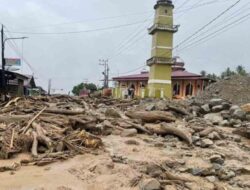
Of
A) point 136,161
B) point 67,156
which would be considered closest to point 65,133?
point 67,156

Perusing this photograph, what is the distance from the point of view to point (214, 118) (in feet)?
52.8

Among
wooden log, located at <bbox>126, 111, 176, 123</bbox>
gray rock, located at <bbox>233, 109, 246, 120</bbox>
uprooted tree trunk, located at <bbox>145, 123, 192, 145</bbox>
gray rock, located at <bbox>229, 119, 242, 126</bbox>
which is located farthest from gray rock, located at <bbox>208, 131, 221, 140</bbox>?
gray rock, located at <bbox>233, 109, 246, 120</bbox>

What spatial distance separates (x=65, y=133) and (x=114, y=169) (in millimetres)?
3096

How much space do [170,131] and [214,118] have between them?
4540mm

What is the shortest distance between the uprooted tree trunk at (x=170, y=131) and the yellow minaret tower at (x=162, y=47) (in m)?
29.5

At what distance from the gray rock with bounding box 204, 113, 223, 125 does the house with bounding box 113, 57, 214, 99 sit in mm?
23139

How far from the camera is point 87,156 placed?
935 cm

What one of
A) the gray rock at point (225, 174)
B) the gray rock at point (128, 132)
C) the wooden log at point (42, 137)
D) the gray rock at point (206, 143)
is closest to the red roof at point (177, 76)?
the gray rock at point (128, 132)

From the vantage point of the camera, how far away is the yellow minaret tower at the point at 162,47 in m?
42.8

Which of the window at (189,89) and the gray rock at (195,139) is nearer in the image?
the gray rock at (195,139)

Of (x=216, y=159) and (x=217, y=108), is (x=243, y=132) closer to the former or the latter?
(x=216, y=159)

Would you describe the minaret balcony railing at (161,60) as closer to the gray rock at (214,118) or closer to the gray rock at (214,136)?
the gray rock at (214,118)

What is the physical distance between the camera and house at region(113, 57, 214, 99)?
45.2 metres

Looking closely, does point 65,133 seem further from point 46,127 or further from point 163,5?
point 163,5
